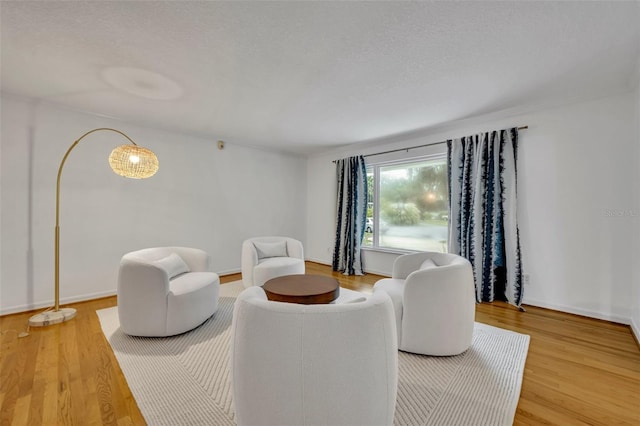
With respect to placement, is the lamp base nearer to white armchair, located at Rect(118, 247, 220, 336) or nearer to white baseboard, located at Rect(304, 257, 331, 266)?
white armchair, located at Rect(118, 247, 220, 336)

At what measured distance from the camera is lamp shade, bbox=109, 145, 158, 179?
103 inches

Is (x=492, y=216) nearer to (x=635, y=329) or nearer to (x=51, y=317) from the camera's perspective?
(x=635, y=329)

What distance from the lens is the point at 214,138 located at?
452cm

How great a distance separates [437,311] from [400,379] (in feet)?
1.86

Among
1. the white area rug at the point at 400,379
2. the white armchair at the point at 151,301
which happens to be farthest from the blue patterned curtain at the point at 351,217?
the white armchair at the point at 151,301

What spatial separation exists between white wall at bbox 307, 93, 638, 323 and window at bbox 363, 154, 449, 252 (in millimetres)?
969

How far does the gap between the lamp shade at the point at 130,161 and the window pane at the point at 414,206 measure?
3.66 meters

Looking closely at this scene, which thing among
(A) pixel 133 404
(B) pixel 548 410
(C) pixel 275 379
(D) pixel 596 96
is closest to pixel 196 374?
(A) pixel 133 404

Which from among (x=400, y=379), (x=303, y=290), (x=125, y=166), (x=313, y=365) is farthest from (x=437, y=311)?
(x=125, y=166)

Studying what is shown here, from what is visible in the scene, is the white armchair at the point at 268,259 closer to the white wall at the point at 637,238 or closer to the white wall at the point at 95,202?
the white wall at the point at 95,202

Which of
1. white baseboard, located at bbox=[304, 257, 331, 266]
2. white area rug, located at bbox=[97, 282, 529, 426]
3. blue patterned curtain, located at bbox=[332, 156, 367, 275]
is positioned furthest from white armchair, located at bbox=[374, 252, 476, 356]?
white baseboard, located at bbox=[304, 257, 331, 266]

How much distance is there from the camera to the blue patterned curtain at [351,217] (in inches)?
192

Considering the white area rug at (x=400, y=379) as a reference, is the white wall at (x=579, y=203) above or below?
above

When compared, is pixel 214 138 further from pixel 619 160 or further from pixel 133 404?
pixel 619 160
